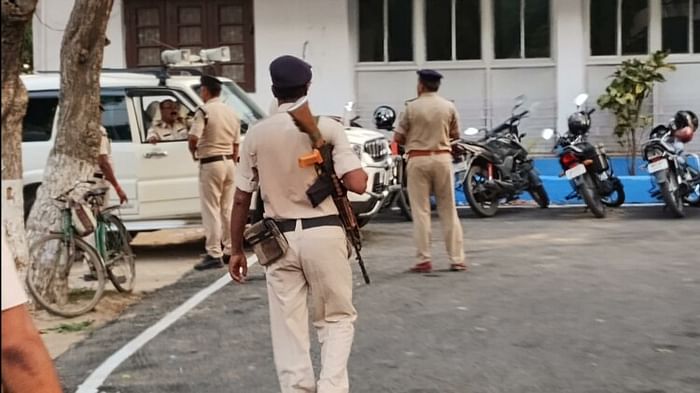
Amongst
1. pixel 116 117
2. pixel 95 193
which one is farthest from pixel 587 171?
pixel 95 193

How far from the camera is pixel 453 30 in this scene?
695 inches

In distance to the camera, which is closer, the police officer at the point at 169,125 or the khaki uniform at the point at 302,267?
the khaki uniform at the point at 302,267

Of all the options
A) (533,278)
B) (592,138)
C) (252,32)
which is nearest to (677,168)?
(592,138)

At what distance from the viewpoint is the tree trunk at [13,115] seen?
7461mm

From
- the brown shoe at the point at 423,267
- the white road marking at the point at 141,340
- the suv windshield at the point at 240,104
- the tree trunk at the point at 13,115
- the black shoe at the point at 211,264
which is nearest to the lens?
the white road marking at the point at 141,340

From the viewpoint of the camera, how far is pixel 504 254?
432 inches

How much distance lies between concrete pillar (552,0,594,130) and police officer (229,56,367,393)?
12.5 m

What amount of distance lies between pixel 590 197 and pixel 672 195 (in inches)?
39.3

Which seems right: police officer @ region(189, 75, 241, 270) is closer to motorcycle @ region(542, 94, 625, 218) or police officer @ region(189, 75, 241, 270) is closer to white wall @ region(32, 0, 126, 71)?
motorcycle @ region(542, 94, 625, 218)

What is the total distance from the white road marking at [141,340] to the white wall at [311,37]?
25.4ft

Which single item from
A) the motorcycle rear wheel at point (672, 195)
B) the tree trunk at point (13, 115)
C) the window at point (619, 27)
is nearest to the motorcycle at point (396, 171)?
the motorcycle rear wheel at point (672, 195)

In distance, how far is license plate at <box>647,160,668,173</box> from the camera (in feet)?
43.7

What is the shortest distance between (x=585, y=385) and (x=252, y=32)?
1246cm

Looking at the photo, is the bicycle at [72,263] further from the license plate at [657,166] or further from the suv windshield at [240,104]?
the license plate at [657,166]
